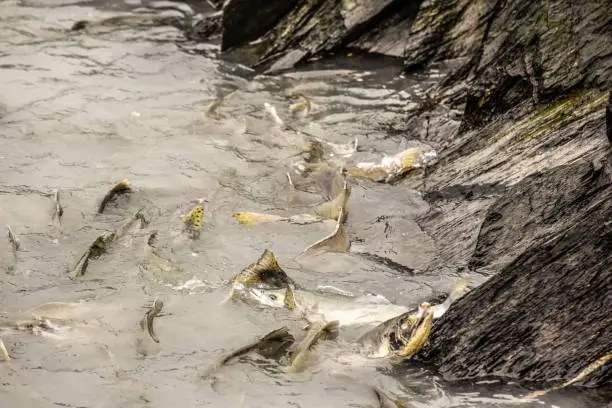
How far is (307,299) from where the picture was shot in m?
6.02

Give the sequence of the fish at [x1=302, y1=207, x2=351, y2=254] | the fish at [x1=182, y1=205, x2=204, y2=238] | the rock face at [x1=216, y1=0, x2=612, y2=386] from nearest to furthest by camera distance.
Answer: the rock face at [x1=216, y1=0, x2=612, y2=386] → the fish at [x1=302, y1=207, x2=351, y2=254] → the fish at [x1=182, y1=205, x2=204, y2=238]

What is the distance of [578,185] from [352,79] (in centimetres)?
541

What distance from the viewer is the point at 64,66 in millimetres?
10953

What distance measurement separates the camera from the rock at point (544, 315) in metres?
4.78

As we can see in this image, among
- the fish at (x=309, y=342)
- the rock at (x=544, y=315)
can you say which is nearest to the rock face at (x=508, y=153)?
the rock at (x=544, y=315)

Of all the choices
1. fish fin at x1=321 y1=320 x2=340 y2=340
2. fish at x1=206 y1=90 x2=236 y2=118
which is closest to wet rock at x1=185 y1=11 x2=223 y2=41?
fish at x1=206 y1=90 x2=236 y2=118

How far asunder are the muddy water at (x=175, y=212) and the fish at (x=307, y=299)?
14 cm

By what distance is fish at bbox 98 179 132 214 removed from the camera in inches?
292

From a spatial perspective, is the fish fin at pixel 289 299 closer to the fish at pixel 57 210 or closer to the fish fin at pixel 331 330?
the fish fin at pixel 331 330

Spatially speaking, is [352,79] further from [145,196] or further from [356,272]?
[356,272]

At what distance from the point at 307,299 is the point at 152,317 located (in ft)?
3.96

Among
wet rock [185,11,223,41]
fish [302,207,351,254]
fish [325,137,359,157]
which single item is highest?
wet rock [185,11,223,41]

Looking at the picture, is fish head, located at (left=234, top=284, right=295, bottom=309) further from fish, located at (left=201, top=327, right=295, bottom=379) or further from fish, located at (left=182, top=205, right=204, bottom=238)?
fish, located at (left=182, top=205, right=204, bottom=238)

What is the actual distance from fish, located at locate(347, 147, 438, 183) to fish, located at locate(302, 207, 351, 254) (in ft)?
4.80
